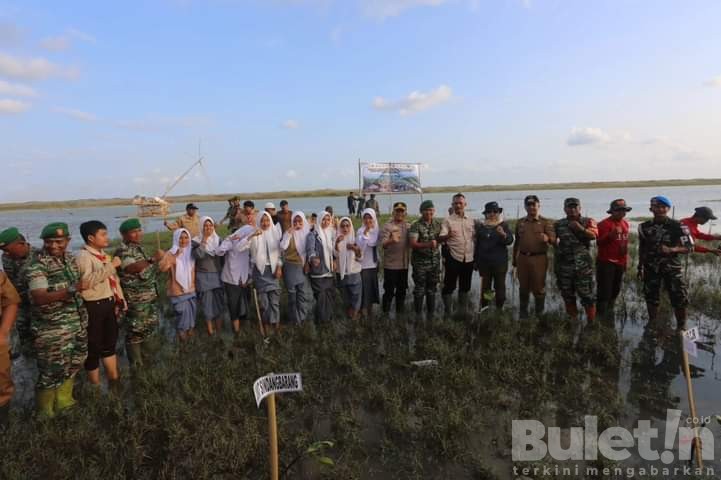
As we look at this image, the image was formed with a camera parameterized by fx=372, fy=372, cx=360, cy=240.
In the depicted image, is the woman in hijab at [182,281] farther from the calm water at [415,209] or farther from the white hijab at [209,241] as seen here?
the calm water at [415,209]

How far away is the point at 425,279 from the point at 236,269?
2.73 metres

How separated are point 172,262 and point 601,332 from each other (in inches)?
217

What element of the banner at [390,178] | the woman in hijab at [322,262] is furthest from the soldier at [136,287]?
the banner at [390,178]

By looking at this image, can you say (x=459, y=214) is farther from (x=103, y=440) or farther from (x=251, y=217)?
(x=103, y=440)

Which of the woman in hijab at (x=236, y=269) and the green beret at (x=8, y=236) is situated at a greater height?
the green beret at (x=8, y=236)

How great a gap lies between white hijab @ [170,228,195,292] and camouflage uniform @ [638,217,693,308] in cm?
609

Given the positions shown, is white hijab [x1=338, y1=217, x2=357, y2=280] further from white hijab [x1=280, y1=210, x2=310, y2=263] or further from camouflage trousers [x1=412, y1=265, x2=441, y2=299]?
camouflage trousers [x1=412, y1=265, x2=441, y2=299]

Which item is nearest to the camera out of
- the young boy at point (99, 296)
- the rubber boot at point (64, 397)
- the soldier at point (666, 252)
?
the rubber boot at point (64, 397)

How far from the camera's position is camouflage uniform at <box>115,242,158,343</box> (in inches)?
161

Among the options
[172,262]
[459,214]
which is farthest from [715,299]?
[172,262]

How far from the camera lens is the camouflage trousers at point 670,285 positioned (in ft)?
15.9

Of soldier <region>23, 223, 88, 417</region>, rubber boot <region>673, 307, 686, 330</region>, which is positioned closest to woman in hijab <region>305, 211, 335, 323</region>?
soldier <region>23, 223, 88, 417</region>

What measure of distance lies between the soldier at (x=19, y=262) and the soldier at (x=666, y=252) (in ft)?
23.8

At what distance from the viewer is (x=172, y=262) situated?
15.3 feet
